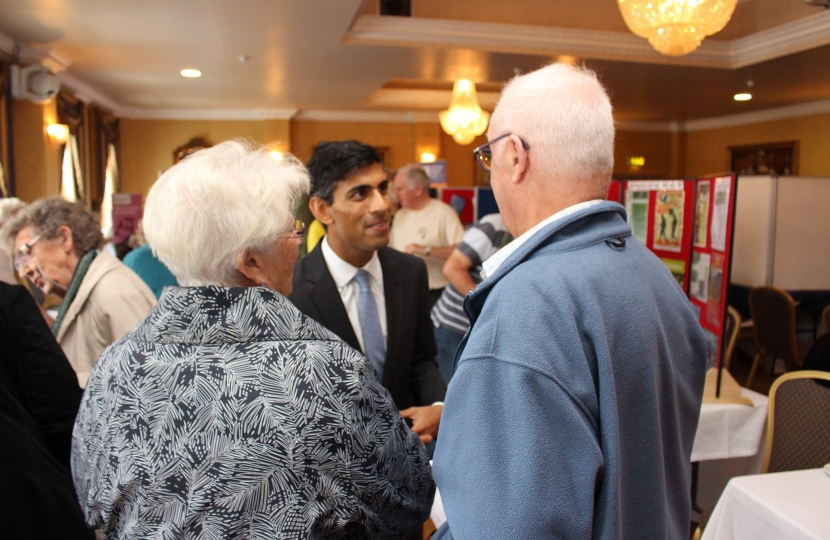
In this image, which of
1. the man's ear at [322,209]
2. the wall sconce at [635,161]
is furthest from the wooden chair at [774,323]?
the wall sconce at [635,161]

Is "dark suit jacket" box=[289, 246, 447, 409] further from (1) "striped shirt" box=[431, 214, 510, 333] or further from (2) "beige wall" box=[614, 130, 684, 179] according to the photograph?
(2) "beige wall" box=[614, 130, 684, 179]

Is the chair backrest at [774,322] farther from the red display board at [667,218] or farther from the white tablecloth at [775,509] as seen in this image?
the white tablecloth at [775,509]


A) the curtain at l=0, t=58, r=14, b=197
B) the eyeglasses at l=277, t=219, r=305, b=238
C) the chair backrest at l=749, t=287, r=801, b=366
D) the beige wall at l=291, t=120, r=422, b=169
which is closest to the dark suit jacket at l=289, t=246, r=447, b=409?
the eyeglasses at l=277, t=219, r=305, b=238

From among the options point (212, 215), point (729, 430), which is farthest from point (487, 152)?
point (729, 430)

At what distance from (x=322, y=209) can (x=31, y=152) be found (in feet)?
21.9

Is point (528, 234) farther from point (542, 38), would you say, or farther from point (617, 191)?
point (542, 38)

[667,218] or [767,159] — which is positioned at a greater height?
[767,159]

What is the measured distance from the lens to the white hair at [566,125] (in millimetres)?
991

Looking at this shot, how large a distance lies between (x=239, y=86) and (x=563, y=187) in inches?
354

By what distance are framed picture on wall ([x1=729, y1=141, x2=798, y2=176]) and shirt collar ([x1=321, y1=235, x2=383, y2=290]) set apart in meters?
11.0

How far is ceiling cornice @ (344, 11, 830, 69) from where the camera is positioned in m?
6.21

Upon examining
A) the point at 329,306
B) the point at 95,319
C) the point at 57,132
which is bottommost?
the point at 95,319

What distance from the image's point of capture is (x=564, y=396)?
84 centimetres

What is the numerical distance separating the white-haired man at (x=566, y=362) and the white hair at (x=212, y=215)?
16.3 inches
